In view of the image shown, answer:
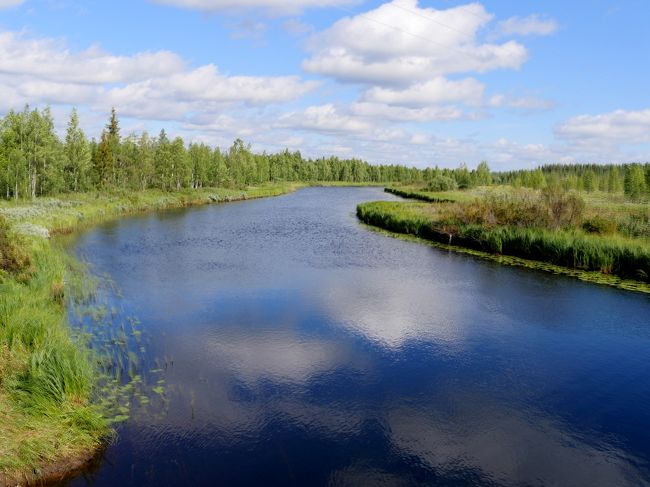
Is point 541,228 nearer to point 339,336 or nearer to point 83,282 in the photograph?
point 339,336

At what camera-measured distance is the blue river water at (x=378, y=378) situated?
9336 mm

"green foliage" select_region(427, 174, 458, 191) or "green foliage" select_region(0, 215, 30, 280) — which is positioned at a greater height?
"green foliage" select_region(427, 174, 458, 191)

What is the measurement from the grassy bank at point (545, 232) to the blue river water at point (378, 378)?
3034 mm

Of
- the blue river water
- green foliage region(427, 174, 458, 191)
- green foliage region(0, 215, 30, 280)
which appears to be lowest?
the blue river water

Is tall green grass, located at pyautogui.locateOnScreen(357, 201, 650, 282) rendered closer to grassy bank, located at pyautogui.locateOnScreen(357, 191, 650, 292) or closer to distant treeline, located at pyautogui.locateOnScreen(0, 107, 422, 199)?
grassy bank, located at pyautogui.locateOnScreen(357, 191, 650, 292)

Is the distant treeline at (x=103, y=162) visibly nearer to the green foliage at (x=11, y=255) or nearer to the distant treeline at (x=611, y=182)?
the green foliage at (x=11, y=255)

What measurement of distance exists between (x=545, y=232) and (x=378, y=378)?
21.6 meters

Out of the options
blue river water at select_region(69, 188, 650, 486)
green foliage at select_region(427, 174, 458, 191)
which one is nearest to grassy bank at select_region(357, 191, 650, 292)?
blue river water at select_region(69, 188, 650, 486)

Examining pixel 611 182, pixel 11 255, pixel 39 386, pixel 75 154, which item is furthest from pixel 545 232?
pixel 611 182

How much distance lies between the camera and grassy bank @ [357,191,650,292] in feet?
83.1

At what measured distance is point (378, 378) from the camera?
13.1m

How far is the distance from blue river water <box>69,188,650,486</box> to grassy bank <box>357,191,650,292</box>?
3.03 metres

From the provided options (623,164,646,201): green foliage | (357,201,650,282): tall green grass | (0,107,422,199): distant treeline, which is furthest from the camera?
(623,164,646,201): green foliage

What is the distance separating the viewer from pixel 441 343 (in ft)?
51.5
